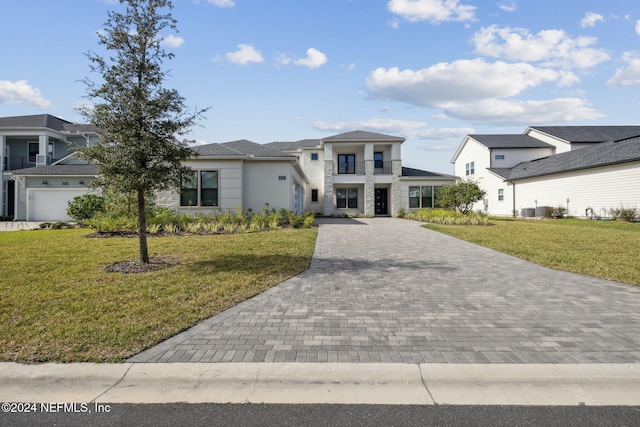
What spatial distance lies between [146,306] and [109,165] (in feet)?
11.9

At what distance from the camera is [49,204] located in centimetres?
2362

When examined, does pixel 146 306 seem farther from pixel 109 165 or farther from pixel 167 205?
pixel 167 205

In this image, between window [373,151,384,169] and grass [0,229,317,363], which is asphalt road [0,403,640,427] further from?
window [373,151,384,169]

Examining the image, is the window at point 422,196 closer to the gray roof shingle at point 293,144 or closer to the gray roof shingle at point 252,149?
the gray roof shingle at point 293,144

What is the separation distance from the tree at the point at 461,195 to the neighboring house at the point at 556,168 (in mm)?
5648

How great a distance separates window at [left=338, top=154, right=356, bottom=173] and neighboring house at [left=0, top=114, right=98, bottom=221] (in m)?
19.6

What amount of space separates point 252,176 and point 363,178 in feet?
45.2

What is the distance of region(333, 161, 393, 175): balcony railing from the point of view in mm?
30500

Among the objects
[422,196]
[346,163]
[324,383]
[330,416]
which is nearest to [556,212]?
[422,196]

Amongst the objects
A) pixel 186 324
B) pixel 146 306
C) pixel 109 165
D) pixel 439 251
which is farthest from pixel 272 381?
pixel 439 251

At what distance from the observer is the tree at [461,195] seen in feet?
77.3

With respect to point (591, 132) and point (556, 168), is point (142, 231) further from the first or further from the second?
point (591, 132)

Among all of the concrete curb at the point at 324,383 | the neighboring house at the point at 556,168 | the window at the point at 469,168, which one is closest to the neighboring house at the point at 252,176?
the neighboring house at the point at 556,168

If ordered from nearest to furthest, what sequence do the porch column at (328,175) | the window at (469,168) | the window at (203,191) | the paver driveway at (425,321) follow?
the paver driveway at (425,321) → the window at (203,191) → the porch column at (328,175) → the window at (469,168)
